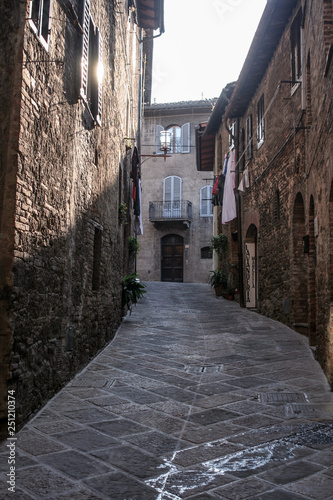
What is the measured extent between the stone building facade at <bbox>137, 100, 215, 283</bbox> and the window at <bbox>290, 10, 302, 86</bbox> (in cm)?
1661

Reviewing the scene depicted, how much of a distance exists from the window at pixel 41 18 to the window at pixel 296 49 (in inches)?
197

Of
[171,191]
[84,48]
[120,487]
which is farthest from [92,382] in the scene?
[171,191]

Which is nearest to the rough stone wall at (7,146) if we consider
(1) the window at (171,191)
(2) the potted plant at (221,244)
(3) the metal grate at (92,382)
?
(3) the metal grate at (92,382)

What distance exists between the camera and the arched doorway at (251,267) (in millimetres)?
13266

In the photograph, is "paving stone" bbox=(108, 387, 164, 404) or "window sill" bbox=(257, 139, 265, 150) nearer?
"paving stone" bbox=(108, 387, 164, 404)

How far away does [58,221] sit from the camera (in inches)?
206

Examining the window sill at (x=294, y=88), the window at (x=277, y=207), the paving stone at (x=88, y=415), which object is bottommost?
the paving stone at (x=88, y=415)

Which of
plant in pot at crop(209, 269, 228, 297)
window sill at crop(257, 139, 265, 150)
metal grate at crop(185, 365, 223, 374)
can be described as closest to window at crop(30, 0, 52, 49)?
metal grate at crop(185, 365, 223, 374)

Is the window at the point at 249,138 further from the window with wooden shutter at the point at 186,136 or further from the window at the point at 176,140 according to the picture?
the window at the point at 176,140

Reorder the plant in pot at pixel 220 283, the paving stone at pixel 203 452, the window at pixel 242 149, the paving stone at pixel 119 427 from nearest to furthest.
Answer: the paving stone at pixel 203 452
the paving stone at pixel 119 427
the window at pixel 242 149
the plant in pot at pixel 220 283

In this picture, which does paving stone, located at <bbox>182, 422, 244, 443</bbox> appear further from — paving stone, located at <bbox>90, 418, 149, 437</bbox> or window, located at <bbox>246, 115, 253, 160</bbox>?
window, located at <bbox>246, 115, 253, 160</bbox>

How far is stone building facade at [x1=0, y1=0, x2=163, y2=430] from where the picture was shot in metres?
3.95

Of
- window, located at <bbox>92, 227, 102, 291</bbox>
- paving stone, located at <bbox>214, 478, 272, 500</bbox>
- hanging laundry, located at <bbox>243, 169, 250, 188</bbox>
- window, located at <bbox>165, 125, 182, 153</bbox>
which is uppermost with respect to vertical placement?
window, located at <bbox>165, 125, 182, 153</bbox>

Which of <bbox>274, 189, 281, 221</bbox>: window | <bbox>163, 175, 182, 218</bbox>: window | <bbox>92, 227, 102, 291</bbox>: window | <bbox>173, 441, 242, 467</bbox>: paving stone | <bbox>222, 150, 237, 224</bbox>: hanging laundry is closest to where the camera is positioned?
<bbox>173, 441, 242, 467</bbox>: paving stone
